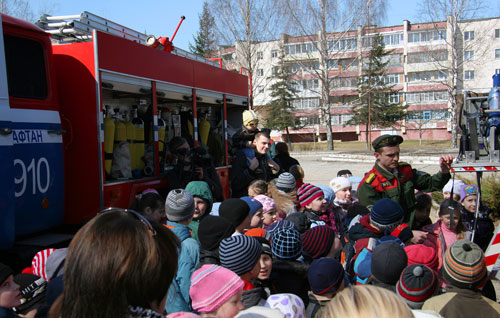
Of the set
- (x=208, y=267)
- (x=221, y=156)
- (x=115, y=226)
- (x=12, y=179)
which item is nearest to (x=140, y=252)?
(x=115, y=226)

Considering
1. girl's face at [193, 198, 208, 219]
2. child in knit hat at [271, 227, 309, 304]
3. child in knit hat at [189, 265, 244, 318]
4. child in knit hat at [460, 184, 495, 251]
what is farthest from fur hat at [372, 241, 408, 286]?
child in knit hat at [460, 184, 495, 251]

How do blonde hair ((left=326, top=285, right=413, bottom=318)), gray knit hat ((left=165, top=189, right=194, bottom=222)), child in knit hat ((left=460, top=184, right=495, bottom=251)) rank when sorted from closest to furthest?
blonde hair ((left=326, top=285, right=413, bottom=318)), gray knit hat ((left=165, top=189, right=194, bottom=222)), child in knit hat ((left=460, top=184, right=495, bottom=251))

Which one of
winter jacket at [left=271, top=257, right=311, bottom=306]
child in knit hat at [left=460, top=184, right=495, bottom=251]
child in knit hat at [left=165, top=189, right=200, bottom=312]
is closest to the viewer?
child in knit hat at [left=165, top=189, right=200, bottom=312]

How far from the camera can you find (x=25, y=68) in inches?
184

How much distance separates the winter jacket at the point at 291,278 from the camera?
3160 millimetres

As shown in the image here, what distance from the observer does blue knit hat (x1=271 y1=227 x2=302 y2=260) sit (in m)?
3.20

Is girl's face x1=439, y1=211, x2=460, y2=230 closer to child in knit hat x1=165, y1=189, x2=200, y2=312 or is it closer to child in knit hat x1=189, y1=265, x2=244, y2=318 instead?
child in knit hat x1=165, y1=189, x2=200, y2=312

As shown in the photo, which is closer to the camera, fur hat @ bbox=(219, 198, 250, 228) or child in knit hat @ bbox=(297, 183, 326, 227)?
fur hat @ bbox=(219, 198, 250, 228)

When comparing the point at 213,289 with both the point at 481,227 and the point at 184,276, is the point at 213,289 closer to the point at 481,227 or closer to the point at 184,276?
the point at 184,276

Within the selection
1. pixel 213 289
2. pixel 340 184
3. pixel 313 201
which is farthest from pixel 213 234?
Result: pixel 340 184

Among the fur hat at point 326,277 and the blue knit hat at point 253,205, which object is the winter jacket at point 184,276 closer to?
the fur hat at point 326,277

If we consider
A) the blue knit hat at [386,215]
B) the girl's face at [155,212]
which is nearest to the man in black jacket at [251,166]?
the girl's face at [155,212]

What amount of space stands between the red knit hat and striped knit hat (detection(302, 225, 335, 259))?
0.58 metres

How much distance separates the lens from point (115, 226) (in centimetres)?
153
